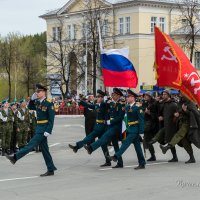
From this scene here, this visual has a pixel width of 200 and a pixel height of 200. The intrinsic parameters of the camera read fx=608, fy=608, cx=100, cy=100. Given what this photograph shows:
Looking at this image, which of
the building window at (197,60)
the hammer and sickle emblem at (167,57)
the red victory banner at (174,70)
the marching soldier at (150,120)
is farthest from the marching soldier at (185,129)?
the building window at (197,60)

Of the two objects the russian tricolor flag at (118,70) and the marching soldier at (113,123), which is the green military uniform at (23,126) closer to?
the russian tricolor flag at (118,70)

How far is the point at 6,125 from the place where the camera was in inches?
681

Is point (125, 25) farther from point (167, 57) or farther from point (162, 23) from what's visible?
point (167, 57)

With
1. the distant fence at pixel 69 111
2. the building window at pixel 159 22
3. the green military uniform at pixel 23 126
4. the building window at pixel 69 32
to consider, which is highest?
the building window at pixel 159 22

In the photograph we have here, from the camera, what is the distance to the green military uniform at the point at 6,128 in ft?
56.5

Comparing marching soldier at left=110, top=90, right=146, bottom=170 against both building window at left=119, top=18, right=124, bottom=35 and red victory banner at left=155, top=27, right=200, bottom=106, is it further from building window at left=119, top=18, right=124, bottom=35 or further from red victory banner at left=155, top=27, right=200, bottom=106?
building window at left=119, top=18, right=124, bottom=35

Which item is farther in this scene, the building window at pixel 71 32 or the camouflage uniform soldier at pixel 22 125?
the building window at pixel 71 32

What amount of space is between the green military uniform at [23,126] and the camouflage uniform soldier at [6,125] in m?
0.52

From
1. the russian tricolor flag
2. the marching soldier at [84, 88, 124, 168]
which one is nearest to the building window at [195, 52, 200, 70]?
the russian tricolor flag

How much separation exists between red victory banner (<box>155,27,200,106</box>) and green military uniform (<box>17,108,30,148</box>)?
207 inches

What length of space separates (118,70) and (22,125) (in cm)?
413

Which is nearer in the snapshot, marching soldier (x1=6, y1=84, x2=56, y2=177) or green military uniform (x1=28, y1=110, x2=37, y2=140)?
marching soldier (x1=6, y1=84, x2=56, y2=177)

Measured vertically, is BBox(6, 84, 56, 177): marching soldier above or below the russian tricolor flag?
below

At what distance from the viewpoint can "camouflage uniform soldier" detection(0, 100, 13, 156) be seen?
17.2 metres
